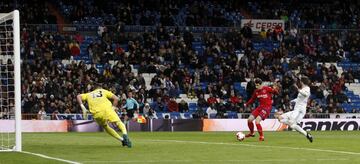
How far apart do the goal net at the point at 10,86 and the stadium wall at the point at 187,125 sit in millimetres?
3128

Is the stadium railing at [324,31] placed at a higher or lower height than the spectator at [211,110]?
higher

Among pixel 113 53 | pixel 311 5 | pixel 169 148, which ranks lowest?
pixel 169 148

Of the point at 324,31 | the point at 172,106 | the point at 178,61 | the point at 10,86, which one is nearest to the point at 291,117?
the point at 10,86

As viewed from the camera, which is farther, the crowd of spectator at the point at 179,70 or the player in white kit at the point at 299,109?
the crowd of spectator at the point at 179,70

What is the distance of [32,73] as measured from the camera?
140ft

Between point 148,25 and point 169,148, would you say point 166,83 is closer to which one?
point 148,25

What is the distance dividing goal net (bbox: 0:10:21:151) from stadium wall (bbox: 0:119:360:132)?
3128 millimetres

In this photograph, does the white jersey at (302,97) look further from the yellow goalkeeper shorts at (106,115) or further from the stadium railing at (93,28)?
the stadium railing at (93,28)


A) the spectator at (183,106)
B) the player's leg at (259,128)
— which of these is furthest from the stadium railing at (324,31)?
the player's leg at (259,128)

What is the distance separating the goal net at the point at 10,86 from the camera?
20.4m

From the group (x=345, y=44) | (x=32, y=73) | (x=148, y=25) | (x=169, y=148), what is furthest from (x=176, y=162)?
(x=345, y=44)

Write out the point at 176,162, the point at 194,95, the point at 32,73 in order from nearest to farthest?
the point at 176,162 < the point at 32,73 < the point at 194,95

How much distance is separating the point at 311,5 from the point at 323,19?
2.01 m

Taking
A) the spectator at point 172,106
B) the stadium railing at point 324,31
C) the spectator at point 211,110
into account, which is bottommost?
the spectator at point 211,110
